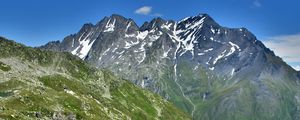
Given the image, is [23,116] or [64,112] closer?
[23,116]

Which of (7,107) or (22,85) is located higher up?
(22,85)

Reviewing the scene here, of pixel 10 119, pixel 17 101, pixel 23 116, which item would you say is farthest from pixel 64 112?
pixel 10 119

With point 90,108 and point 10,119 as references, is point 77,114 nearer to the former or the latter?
point 90,108

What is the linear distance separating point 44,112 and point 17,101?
917 centimetres

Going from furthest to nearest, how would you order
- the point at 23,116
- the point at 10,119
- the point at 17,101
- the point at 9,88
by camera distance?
the point at 9,88 < the point at 17,101 < the point at 23,116 < the point at 10,119

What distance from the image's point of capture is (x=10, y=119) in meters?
124

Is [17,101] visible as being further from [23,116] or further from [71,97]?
[71,97]

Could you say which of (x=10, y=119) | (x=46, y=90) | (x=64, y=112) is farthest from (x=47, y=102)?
(x=10, y=119)

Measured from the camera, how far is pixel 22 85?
19962 centimetres

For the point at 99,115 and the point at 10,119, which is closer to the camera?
the point at 10,119

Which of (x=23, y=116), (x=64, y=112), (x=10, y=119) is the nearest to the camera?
(x=10, y=119)

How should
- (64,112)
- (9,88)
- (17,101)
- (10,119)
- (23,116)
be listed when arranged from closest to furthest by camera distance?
(10,119), (23,116), (17,101), (64,112), (9,88)

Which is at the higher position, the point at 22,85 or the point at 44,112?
the point at 22,85

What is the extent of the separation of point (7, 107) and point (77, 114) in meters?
35.7
